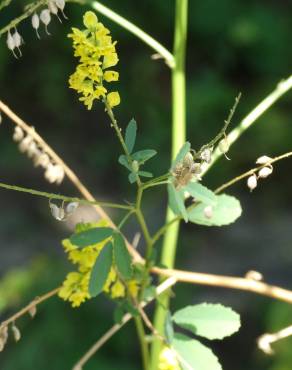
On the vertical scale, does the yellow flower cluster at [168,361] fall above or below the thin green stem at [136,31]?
below

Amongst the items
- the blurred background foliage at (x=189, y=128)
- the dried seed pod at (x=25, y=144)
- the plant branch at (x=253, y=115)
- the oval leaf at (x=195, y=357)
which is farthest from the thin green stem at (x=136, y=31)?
the blurred background foliage at (x=189, y=128)

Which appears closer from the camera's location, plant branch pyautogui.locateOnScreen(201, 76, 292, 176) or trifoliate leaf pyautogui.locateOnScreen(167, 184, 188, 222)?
trifoliate leaf pyautogui.locateOnScreen(167, 184, 188, 222)

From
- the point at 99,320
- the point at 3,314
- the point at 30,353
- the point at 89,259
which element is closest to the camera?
the point at 89,259

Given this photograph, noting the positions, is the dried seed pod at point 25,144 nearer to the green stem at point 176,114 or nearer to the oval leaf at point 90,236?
the oval leaf at point 90,236

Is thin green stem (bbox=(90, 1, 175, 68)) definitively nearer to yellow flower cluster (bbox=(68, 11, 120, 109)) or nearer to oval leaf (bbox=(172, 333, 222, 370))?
yellow flower cluster (bbox=(68, 11, 120, 109))

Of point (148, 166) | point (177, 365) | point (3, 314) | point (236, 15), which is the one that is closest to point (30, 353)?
point (3, 314)

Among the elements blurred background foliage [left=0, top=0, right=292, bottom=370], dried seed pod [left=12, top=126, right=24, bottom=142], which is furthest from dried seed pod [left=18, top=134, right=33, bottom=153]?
blurred background foliage [left=0, top=0, right=292, bottom=370]

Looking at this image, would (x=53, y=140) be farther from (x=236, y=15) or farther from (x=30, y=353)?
(x=30, y=353)
